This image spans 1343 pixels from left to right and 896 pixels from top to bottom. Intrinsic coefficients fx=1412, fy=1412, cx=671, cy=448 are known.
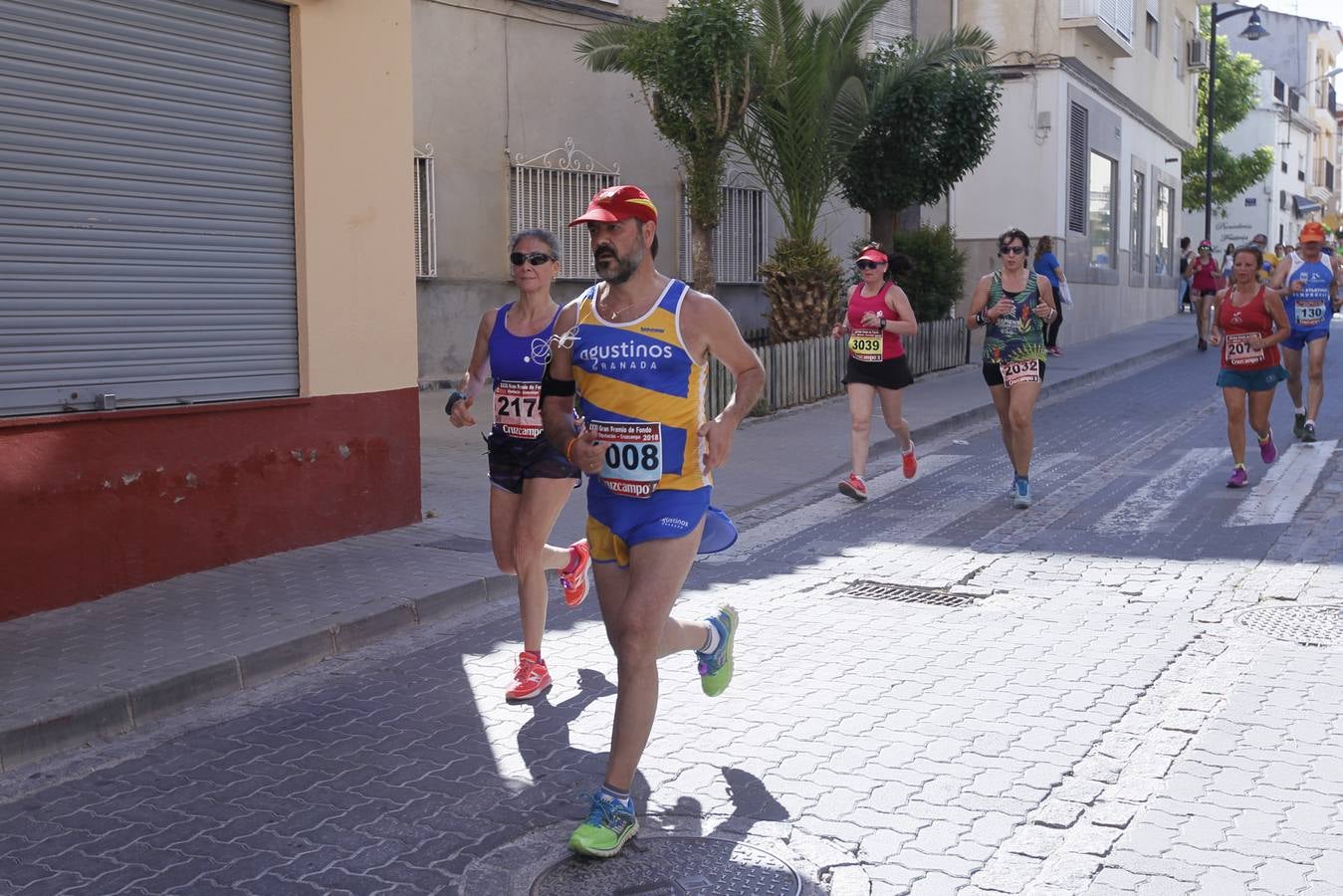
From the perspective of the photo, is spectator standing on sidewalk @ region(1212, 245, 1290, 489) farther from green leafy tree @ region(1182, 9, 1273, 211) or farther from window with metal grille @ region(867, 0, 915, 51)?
green leafy tree @ region(1182, 9, 1273, 211)

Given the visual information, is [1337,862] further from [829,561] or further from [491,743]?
[829,561]

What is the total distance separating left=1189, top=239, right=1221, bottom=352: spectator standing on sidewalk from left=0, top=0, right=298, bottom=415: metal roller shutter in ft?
64.8

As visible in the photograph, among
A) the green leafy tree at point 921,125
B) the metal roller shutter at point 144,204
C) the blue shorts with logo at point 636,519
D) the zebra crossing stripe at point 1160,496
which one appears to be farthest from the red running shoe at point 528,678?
the green leafy tree at point 921,125

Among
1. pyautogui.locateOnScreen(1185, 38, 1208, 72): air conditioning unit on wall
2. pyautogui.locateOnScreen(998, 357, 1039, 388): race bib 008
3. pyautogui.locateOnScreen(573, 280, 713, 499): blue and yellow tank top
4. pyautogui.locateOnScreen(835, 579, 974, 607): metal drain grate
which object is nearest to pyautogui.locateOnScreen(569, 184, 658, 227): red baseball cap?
pyautogui.locateOnScreen(573, 280, 713, 499): blue and yellow tank top

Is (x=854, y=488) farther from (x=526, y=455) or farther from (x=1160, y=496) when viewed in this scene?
(x=526, y=455)

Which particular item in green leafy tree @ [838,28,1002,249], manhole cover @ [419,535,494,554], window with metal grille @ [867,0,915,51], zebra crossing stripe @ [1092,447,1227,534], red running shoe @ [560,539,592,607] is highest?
window with metal grille @ [867,0,915,51]

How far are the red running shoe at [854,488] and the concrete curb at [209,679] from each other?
377 cm

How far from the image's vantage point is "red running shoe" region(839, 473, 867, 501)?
1066cm

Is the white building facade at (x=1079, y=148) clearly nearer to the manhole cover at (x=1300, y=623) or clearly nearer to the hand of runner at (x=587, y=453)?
the manhole cover at (x=1300, y=623)

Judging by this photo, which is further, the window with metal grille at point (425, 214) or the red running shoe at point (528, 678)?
the window with metal grille at point (425, 214)

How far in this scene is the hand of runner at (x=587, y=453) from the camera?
439 cm

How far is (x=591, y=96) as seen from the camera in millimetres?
19031

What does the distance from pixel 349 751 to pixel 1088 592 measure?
13.8 ft

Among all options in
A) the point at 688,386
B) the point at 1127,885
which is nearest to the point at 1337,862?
the point at 1127,885
